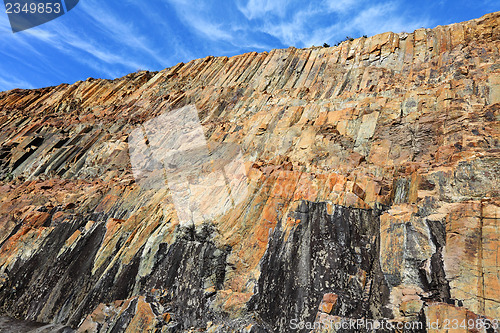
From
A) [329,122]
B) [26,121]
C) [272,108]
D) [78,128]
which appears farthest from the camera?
[26,121]

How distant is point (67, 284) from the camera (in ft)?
55.0

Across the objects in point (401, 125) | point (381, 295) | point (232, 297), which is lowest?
point (232, 297)

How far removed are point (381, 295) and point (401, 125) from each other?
1197 centimetres

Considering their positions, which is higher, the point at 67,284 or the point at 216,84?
the point at 216,84

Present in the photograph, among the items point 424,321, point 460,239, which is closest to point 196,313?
point 424,321

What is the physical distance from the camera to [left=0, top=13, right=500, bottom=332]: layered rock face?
11195 mm

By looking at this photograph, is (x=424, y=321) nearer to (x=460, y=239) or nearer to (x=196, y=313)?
(x=460, y=239)

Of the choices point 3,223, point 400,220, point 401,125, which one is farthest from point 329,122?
point 3,223

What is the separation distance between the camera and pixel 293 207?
15.0m

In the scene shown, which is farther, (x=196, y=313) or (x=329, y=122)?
(x=329, y=122)

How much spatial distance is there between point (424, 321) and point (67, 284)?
674 inches

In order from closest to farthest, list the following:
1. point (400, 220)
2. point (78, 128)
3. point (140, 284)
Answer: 1. point (400, 220)
2. point (140, 284)
3. point (78, 128)

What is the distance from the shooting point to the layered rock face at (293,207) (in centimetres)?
1120

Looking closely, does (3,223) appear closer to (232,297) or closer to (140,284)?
(140,284)
